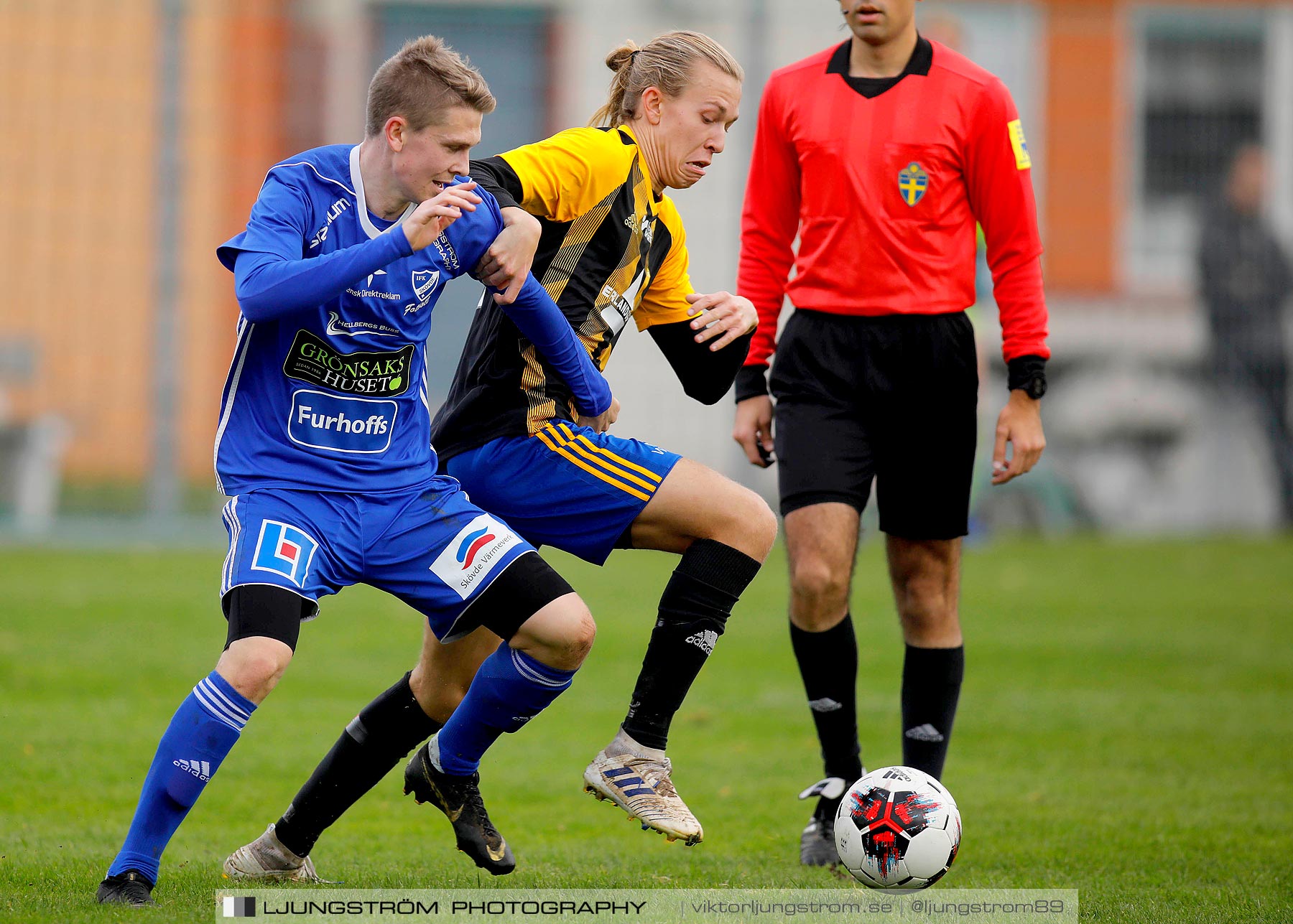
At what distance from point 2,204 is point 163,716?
7.74 m

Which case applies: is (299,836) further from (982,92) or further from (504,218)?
(982,92)

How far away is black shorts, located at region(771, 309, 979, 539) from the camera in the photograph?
443 centimetres

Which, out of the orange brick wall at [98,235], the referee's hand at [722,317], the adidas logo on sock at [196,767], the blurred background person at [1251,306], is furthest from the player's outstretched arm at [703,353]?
the blurred background person at [1251,306]

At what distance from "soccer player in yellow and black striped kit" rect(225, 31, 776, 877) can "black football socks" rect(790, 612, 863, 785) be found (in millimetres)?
592

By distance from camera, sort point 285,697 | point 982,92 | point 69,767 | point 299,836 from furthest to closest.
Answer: point 285,697 → point 69,767 → point 982,92 → point 299,836

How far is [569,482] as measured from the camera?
3.90m

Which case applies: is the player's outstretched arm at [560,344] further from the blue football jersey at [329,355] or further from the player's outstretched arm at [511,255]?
the blue football jersey at [329,355]

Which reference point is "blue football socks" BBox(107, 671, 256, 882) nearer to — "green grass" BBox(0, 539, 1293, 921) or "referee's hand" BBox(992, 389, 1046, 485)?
"green grass" BBox(0, 539, 1293, 921)

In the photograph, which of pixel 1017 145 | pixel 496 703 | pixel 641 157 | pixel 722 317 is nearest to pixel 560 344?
pixel 722 317

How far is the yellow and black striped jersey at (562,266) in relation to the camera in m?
3.92

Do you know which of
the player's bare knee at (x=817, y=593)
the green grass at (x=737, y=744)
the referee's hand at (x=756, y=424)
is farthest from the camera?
the referee's hand at (x=756, y=424)

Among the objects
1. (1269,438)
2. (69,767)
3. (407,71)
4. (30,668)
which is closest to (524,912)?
(407,71)

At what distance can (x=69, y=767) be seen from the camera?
541 centimetres

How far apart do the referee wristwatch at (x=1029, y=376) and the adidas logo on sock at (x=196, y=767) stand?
94.7 inches
